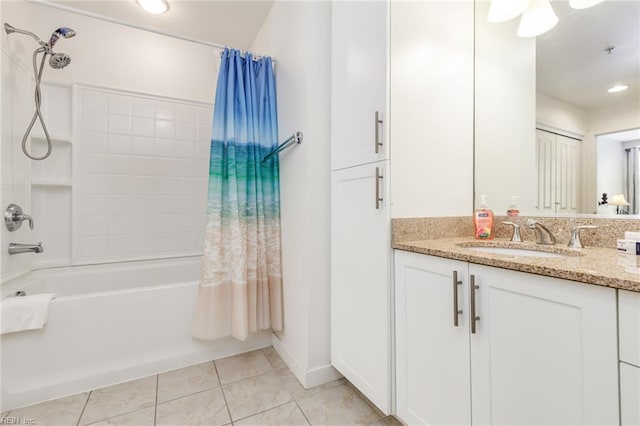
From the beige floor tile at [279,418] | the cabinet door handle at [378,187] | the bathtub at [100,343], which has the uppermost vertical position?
the cabinet door handle at [378,187]

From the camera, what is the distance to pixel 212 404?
1.44m

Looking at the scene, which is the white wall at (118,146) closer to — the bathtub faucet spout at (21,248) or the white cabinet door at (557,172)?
the bathtub faucet spout at (21,248)

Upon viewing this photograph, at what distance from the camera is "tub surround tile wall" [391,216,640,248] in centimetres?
107

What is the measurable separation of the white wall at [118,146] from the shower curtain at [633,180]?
2.18 meters

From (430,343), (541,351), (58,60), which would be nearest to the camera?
(541,351)

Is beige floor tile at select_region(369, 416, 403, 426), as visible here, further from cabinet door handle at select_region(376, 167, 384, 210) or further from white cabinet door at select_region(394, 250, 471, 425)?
cabinet door handle at select_region(376, 167, 384, 210)

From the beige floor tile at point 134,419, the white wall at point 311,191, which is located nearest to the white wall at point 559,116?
the white wall at point 311,191

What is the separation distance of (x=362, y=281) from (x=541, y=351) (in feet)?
2.31

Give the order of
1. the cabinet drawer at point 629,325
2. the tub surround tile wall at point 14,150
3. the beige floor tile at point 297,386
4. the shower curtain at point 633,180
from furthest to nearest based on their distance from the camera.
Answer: the tub surround tile wall at point 14,150
the beige floor tile at point 297,386
the shower curtain at point 633,180
the cabinet drawer at point 629,325

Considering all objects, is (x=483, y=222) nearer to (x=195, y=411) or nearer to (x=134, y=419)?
Answer: (x=195, y=411)

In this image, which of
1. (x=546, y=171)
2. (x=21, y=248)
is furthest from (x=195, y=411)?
(x=546, y=171)

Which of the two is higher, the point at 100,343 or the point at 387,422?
the point at 100,343

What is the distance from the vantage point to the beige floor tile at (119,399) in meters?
1.37

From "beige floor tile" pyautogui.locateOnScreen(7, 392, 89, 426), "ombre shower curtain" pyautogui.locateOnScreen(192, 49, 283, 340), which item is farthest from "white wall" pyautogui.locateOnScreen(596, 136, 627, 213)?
"beige floor tile" pyautogui.locateOnScreen(7, 392, 89, 426)
